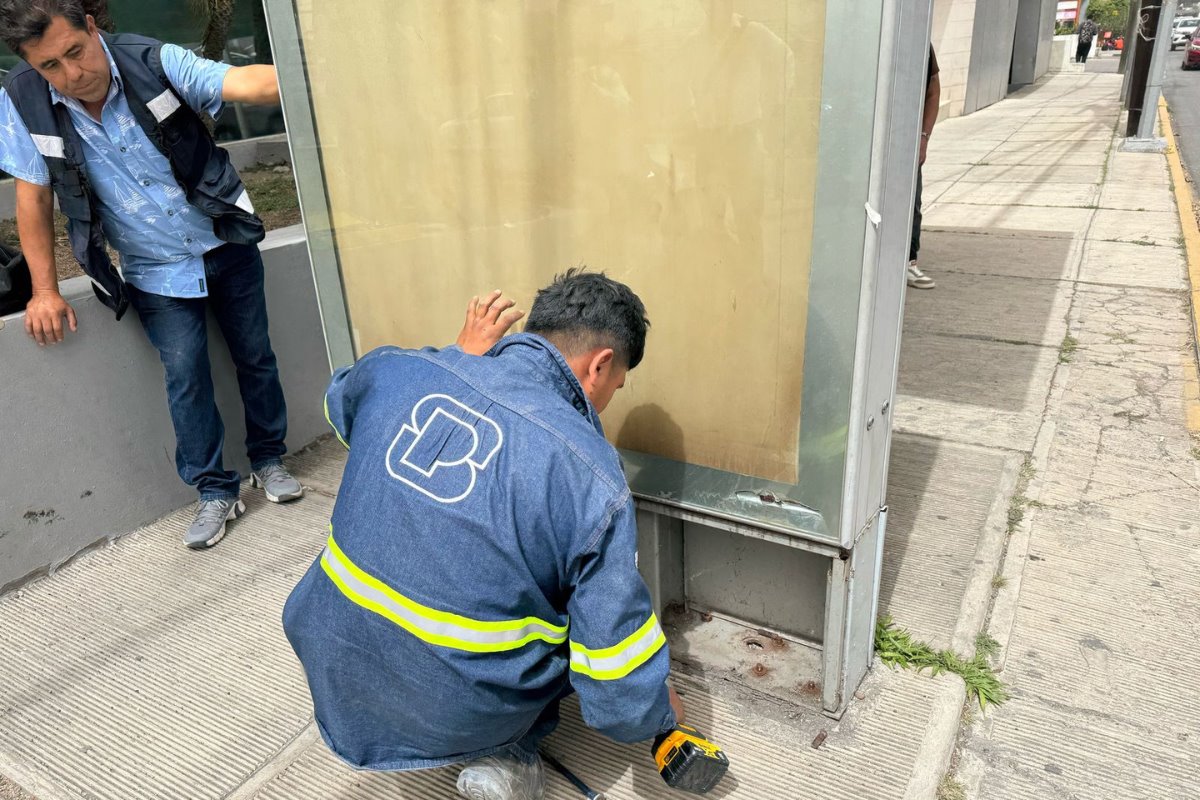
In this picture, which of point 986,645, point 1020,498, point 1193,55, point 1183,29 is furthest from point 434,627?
point 1183,29

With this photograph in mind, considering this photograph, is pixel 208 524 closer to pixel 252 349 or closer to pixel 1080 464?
pixel 252 349

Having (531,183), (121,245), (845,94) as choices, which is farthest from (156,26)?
(845,94)

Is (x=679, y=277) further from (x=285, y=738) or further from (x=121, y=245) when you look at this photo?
(x=121, y=245)

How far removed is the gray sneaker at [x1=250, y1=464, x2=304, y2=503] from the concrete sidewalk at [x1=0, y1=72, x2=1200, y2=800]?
0.17 feet

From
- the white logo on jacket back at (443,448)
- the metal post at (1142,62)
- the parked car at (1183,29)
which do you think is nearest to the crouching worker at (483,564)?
the white logo on jacket back at (443,448)

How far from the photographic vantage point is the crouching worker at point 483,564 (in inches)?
60.7

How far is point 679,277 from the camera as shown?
205 centimetres

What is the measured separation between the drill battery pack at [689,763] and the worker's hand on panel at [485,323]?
3.33ft

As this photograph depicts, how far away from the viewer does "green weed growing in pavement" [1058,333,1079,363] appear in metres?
4.64

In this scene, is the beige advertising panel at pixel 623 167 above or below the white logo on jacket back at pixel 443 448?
above

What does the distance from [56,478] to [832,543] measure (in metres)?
2.67

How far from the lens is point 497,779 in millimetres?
1854

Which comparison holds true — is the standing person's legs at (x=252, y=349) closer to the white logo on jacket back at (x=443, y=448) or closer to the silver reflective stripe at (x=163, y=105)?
the silver reflective stripe at (x=163, y=105)

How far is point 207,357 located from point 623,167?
6.37 feet
